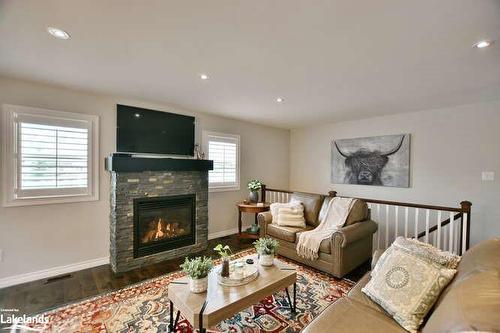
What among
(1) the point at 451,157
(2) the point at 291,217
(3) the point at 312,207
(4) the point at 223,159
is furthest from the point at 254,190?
(1) the point at 451,157

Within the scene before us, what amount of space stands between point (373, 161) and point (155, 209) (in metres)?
4.13

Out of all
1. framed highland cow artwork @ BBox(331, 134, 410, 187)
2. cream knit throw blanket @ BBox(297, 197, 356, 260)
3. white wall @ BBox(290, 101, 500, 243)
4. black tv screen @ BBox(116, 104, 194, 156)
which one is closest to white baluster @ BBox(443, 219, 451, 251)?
white wall @ BBox(290, 101, 500, 243)

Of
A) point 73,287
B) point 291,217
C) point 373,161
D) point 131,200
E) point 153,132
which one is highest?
point 153,132

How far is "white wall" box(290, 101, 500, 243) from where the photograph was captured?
3.45m

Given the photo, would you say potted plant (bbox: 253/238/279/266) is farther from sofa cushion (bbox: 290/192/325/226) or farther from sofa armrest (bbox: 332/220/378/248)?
sofa cushion (bbox: 290/192/325/226)

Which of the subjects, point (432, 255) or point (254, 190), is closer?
point (432, 255)

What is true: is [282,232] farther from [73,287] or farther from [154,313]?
[73,287]

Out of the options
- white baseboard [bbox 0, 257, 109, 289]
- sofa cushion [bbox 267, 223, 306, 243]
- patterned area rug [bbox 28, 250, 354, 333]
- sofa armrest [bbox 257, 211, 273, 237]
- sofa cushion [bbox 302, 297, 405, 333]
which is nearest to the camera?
sofa cushion [bbox 302, 297, 405, 333]

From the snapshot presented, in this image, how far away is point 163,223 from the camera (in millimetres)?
3549

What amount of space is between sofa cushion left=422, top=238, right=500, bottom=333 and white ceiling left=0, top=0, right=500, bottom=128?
158 centimetres

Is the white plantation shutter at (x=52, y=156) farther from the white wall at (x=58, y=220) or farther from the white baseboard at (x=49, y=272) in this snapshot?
the white baseboard at (x=49, y=272)

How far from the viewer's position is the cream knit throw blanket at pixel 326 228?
9.92 feet

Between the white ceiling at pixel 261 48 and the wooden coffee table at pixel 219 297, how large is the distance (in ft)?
6.64

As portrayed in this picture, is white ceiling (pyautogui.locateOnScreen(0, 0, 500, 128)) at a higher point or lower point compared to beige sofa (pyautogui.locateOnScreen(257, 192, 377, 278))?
higher
